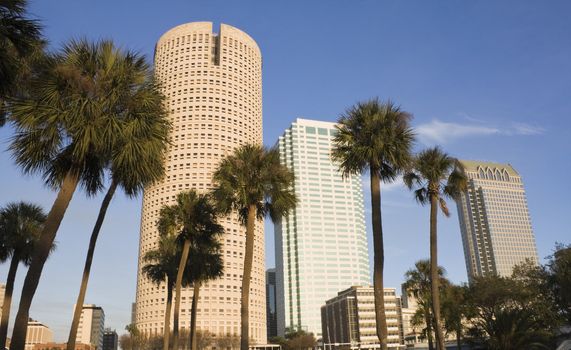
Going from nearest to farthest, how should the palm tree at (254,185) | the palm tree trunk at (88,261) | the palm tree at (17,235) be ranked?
the palm tree trunk at (88,261) → the palm tree at (254,185) → the palm tree at (17,235)

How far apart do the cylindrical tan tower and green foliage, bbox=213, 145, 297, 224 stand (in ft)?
417

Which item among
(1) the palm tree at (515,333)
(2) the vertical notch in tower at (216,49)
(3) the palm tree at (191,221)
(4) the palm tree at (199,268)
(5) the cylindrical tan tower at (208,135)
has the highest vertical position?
(2) the vertical notch in tower at (216,49)

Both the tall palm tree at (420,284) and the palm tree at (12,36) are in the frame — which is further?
the tall palm tree at (420,284)

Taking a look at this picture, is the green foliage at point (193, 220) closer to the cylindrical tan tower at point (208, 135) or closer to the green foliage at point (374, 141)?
the green foliage at point (374, 141)

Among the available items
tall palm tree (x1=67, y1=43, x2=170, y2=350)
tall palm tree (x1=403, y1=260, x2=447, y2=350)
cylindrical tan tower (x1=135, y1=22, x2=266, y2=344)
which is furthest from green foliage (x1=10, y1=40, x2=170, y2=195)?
cylindrical tan tower (x1=135, y1=22, x2=266, y2=344)

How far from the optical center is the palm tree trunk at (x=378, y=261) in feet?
77.4

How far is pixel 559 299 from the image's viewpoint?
171 ft

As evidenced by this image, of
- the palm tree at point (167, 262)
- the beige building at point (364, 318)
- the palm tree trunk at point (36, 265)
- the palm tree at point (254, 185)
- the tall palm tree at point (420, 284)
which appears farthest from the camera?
the beige building at point (364, 318)

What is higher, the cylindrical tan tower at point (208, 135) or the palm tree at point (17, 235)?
the cylindrical tan tower at point (208, 135)

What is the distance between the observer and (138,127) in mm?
17766

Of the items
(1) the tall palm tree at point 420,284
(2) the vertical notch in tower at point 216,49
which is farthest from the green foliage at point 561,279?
(2) the vertical notch in tower at point 216,49

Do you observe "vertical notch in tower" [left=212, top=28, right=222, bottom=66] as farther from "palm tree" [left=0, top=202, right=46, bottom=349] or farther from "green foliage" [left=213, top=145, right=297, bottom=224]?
"green foliage" [left=213, top=145, right=297, bottom=224]

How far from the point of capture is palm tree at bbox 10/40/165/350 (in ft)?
53.6

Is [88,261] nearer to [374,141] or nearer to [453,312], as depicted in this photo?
[374,141]
